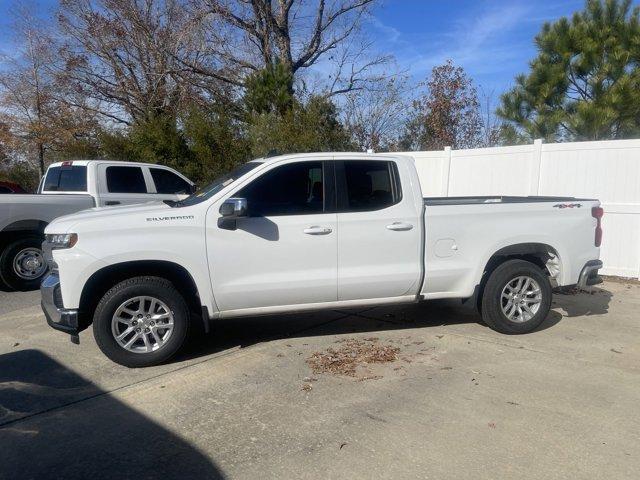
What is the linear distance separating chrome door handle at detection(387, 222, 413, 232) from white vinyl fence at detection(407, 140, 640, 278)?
490 centimetres

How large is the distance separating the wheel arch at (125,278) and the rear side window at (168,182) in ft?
18.0

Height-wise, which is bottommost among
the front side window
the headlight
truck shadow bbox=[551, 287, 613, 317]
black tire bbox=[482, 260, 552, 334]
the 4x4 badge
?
truck shadow bbox=[551, 287, 613, 317]

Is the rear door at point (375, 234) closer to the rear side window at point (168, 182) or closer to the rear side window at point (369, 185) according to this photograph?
the rear side window at point (369, 185)

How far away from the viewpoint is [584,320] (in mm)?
6750

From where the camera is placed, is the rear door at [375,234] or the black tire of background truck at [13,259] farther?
the black tire of background truck at [13,259]

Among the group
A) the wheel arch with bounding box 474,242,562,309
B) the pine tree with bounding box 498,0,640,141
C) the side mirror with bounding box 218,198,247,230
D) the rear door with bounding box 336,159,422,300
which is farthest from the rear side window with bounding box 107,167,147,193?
the pine tree with bounding box 498,0,640,141

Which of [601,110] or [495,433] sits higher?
[601,110]

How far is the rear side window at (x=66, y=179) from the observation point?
31.7ft

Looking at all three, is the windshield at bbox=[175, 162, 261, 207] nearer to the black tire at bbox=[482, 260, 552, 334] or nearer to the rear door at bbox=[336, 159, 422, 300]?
the rear door at bbox=[336, 159, 422, 300]

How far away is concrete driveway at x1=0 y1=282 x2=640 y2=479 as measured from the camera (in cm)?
346

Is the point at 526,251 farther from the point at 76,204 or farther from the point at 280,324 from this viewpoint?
the point at 76,204

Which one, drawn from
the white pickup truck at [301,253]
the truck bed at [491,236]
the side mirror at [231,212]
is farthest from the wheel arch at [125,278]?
the truck bed at [491,236]

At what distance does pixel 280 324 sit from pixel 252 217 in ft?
6.09

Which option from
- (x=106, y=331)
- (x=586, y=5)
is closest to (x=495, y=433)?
(x=106, y=331)
